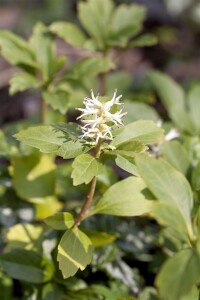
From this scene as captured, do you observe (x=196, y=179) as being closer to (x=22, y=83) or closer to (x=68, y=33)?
(x=22, y=83)

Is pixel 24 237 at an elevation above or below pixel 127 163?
below

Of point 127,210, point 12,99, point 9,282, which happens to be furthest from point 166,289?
point 12,99

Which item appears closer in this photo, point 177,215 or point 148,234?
point 177,215

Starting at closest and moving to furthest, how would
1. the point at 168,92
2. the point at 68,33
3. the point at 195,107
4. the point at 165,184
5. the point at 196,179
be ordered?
the point at 165,184, the point at 196,179, the point at 68,33, the point at 195,107, the point at 168,92

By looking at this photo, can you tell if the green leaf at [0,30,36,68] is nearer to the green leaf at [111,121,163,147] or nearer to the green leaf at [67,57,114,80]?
the green leaf at [67,57,114,80]

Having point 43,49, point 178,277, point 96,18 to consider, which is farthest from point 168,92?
point 178,277

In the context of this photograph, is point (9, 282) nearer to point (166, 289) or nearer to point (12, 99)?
point (166, 289)

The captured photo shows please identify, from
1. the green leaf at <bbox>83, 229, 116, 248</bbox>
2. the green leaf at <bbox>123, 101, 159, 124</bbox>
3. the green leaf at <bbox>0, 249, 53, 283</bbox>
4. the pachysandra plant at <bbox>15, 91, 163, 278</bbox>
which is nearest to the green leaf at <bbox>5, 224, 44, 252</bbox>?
the green leaf at <bbox>0, 249, 53, 283</bbox>

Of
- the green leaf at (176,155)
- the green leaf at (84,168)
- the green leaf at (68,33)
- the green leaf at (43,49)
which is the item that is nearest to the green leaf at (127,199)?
the green leaf at (84,168)
